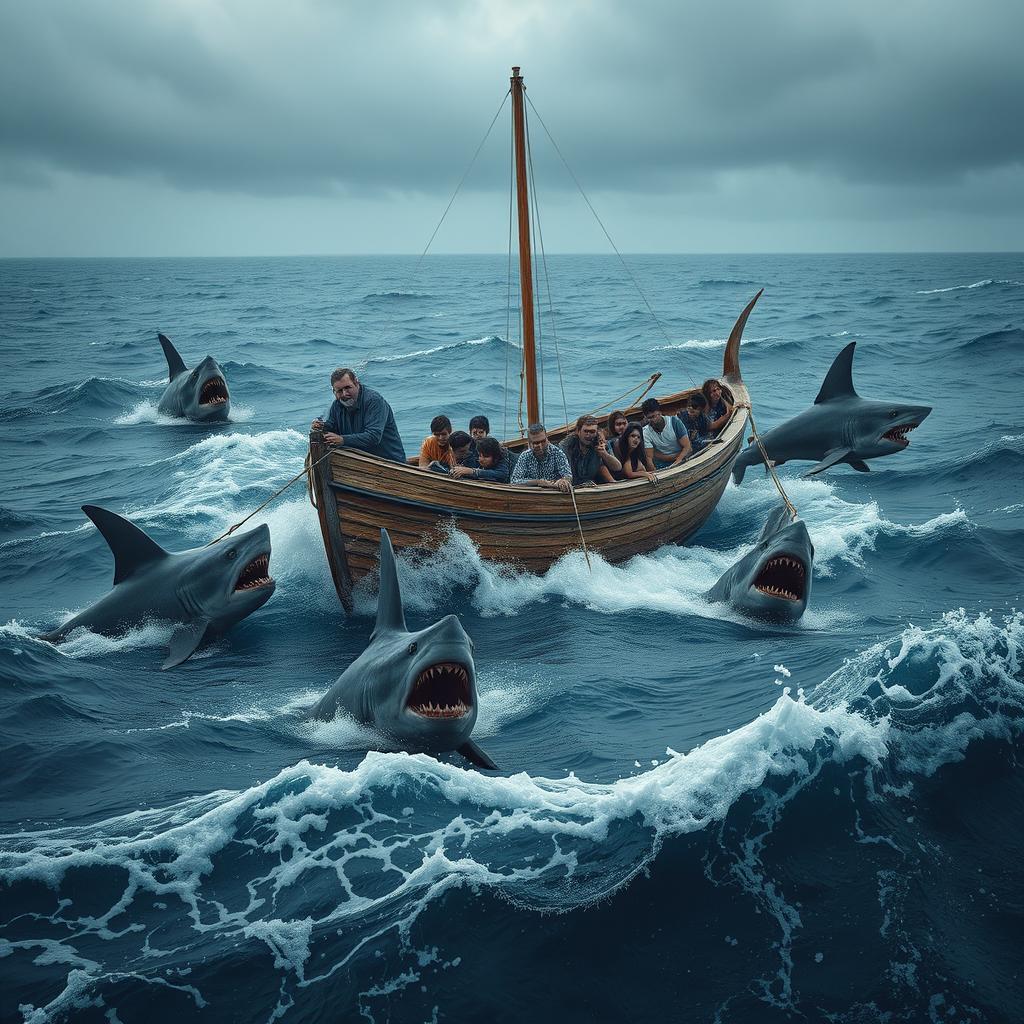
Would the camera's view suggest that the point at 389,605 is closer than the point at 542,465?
Yes

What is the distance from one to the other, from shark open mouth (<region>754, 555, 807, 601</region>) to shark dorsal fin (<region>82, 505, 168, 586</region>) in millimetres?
6616

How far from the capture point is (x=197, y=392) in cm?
2292

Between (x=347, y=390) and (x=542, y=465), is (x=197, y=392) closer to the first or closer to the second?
(x=347, y=390)

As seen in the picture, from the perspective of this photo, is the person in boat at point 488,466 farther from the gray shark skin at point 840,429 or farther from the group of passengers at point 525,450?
the gray shark skin at point 840,429

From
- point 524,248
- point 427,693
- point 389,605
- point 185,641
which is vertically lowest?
point 185,641

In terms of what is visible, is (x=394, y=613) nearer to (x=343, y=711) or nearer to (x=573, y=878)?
(x=343, y=711)

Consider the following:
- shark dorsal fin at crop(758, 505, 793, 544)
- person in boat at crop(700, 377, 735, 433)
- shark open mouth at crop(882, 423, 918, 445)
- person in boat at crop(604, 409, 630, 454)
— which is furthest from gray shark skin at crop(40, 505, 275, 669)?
shark open mouth at crop(882, 423, 918, 445)

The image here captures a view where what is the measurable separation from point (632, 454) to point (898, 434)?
647 cm

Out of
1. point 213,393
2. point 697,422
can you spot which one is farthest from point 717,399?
point 213,393

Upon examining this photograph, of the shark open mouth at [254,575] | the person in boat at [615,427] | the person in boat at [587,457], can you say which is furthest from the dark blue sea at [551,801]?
the person in boat at [615,427]

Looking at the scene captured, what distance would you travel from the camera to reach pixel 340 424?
34.1 feet

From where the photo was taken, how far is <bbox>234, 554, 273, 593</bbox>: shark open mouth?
978 cm

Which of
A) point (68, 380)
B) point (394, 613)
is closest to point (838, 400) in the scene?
point (394, 613)

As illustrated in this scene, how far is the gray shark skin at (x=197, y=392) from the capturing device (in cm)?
2284
